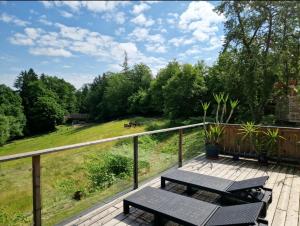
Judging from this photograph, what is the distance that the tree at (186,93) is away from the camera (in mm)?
17098

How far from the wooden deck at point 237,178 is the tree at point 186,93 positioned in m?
11.0

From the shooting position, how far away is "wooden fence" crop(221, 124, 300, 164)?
229 inches

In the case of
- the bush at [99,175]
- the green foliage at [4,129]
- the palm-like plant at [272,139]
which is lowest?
the green foliage at [4,129]

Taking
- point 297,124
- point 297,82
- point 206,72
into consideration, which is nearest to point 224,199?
point 297,124

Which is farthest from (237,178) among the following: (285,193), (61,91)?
(61,91)

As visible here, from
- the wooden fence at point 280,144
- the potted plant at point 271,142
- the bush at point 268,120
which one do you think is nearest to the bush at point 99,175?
the wooden fence at point 280,144

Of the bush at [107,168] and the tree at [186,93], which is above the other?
the tree at [186,93]

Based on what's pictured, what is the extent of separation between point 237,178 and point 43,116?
39.4 metres

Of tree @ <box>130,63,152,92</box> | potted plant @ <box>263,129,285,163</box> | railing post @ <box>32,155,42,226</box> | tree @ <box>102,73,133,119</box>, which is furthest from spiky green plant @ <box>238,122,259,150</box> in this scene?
tree @ <box>102,73,133,119</box>

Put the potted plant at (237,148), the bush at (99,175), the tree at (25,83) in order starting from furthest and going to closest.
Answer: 1. the tree at (25,83)
2. the potted plant at (237,148)
3. the bush at (99,175)

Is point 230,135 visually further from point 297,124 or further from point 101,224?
point 297,124

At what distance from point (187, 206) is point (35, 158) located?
5.95 feet

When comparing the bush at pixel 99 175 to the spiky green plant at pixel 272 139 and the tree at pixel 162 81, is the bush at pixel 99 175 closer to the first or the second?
the spiky green plant at pixel 272 139

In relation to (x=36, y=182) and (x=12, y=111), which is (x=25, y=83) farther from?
(x=36, y=182)
